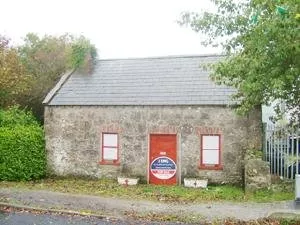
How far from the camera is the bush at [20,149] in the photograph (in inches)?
813

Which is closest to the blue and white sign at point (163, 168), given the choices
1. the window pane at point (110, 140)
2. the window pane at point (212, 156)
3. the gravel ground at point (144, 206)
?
the window pane at point (212, 156)

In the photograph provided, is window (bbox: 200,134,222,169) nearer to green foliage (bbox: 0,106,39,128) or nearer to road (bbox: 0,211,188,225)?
road (bbox: 0,211,188,225)

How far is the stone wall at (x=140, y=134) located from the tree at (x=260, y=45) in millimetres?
7579

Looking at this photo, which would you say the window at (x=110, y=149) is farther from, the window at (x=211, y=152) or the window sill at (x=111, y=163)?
the window at (x=211, y=152)

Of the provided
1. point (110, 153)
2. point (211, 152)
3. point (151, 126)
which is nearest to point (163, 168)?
point (151, 126)

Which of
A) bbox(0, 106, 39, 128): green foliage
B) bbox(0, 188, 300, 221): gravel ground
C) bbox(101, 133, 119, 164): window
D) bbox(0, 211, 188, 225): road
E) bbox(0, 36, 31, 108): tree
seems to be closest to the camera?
bbox(0, 211, 188, 225): road

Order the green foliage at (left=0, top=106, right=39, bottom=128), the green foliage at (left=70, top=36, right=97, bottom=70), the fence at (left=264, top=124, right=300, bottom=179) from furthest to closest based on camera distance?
the green foliage at (left=70, top=36, right=97, bottom=70), the green foliage at (left=0, top=106, right=39, bottom=128), the fence at (left=264, top=124, right=300, bottom=179)

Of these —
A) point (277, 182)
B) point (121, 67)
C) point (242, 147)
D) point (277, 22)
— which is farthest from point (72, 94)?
point (277, 22)

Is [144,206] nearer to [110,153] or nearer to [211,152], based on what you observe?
[211,152]

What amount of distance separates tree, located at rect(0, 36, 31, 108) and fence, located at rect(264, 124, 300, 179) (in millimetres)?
12945

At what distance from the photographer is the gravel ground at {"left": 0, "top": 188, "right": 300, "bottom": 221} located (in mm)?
14609

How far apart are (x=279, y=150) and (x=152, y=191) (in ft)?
18.5

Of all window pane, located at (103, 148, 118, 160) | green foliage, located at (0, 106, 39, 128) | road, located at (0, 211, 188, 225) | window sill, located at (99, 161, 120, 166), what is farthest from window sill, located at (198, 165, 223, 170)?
green foliage, located at (0, 106, 39, 128)

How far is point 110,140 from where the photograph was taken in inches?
849
